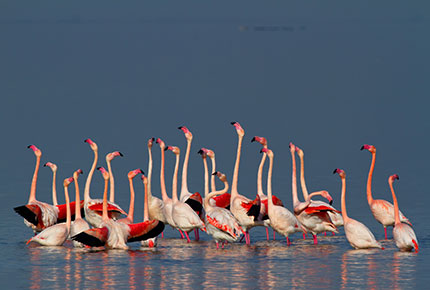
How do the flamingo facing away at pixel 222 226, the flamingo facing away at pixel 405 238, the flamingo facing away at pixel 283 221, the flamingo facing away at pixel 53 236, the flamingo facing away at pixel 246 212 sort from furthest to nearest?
the flamingo facing away at pixel 246 212
the flamingo facing away at pixel 283 221
the flamingo facing away at pixel 222 226
the flamingo facing away at pixel 53 236
the flamingo facing away at pixel 405 238

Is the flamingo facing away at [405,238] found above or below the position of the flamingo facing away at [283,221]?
below

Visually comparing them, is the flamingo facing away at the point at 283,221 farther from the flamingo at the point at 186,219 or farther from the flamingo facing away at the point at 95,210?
the flamingo facing away at the point at 95,210

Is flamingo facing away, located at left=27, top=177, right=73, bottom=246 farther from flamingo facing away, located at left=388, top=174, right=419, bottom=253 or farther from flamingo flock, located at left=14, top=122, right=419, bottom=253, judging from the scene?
flamingo facing away, located at left=388, top=174, right=419, bottom=253

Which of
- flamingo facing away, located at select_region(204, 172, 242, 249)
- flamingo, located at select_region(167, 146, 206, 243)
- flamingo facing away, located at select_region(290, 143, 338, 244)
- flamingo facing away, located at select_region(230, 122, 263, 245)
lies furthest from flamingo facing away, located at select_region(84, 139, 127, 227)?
flamingo facing away, located at select_region(290, 143, 338, 244)

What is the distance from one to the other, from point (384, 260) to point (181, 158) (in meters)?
9.44

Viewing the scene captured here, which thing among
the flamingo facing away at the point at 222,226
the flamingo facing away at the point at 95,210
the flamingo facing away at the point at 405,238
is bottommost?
the flamingo facing away at the point at 405,238

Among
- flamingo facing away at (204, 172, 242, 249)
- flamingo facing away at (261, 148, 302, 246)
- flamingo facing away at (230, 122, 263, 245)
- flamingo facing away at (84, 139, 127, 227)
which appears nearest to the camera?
flamingo facing away at (204, 172, 242, 249)

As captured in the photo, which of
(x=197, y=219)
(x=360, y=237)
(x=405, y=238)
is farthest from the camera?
(x=197, y=219)

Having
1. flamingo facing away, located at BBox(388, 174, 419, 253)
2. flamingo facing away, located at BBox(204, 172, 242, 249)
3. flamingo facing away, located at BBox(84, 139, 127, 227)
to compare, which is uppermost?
flamingo facing away, located at BBox(84, 139, 127, 227)

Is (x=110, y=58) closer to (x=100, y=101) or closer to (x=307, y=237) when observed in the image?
(x=100, y=101)

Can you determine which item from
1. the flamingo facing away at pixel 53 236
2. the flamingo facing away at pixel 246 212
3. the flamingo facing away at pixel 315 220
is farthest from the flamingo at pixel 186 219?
the flamingo facing away at pixel 53 236

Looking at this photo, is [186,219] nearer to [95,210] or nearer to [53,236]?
[95,210]

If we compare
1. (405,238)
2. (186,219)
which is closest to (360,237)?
(405,238)

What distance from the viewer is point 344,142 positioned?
2309 centimetres
